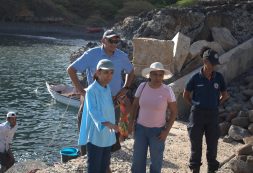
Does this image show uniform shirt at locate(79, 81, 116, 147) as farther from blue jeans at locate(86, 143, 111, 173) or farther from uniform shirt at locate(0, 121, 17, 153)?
uniform shirt at locate(0, 121, 17, 153)

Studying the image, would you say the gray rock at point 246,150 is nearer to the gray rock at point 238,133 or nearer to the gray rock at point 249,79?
the gray rock at point 238,133

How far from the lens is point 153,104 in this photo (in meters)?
7.17

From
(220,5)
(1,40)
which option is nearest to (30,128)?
(220,5)

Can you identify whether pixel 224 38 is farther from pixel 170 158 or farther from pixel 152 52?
pixel 170 158

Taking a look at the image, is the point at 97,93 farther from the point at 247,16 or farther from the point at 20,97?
the point at 20,97

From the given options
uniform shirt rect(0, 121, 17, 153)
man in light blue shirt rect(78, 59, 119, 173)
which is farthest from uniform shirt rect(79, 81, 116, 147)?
uniform shirt rect(0, 121, 17, 153)

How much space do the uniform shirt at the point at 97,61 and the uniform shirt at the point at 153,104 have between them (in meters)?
0.91

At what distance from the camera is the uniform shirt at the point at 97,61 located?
7.94m

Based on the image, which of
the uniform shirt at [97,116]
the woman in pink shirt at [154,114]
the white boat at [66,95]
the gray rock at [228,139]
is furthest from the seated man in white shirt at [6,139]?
the white boat at [66,95]

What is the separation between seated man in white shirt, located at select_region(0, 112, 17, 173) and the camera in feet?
39.3

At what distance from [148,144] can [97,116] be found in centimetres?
130

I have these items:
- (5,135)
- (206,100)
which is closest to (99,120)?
(206,100)

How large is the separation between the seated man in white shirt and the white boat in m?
13.2

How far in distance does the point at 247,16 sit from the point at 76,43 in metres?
45.5
